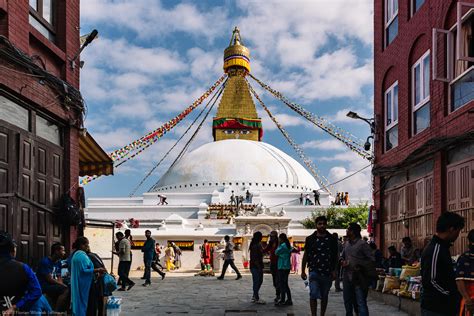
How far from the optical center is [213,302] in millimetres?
13344

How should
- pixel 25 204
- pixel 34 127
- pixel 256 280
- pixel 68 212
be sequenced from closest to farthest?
1. pixel 25 204
2. pixel 34 127
3. pixel 68 212
4. pixel 256 280

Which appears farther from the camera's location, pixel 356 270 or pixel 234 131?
pixel 234 131

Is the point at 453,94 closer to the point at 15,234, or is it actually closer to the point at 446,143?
the point at 446,143

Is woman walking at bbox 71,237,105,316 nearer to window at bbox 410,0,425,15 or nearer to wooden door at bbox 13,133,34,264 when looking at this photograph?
wooden door at bbox 13,133,34,264

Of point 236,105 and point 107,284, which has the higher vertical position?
point 236,105

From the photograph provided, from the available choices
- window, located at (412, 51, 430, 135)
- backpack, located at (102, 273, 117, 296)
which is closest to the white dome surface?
window, located at (412, 51, 430, 135)

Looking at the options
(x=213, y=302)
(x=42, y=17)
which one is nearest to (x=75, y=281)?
(x=42, y=17)

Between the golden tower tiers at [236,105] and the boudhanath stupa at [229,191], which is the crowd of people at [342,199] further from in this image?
the golden tower tiers at [236,105]

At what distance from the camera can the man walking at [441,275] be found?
17.2 ft

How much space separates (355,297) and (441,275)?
4386 mm

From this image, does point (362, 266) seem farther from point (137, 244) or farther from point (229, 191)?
point (229, 191)

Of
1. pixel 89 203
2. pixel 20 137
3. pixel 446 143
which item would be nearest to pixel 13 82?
pixel 20 137

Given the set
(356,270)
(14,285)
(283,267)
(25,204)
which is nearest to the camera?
(14,285)

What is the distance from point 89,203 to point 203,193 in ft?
29.8
